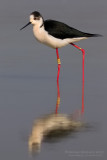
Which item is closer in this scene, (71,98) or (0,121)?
(0,121)

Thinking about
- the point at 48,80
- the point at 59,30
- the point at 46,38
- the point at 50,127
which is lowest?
the point at 50,127

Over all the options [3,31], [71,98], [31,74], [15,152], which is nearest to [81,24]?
[3,31]

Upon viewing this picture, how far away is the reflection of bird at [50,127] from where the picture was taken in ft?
15.5

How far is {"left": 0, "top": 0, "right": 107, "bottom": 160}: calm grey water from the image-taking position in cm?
464

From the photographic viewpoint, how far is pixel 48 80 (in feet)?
25.7

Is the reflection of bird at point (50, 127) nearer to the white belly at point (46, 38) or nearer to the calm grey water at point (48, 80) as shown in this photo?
the calm grey water at point (48, 80)

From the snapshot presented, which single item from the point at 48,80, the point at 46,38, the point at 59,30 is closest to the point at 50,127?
the point at 48,80

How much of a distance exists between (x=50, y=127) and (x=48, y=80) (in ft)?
8.79

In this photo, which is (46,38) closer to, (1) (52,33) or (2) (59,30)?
(1) (52,33)

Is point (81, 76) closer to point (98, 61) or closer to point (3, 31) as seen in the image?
point (98, 61)

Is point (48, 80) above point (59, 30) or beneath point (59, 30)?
beneath

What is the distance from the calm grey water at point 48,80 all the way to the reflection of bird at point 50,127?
6 centimetres

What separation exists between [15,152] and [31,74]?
150 inches

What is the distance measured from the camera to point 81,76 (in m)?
8.09
